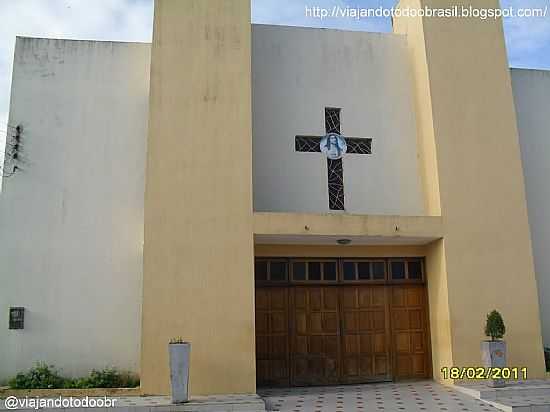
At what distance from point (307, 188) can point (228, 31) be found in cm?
290

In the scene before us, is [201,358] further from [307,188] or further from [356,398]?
[307,188]

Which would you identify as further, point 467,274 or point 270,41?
point 270,41

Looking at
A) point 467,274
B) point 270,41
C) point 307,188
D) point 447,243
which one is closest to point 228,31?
point 270,41

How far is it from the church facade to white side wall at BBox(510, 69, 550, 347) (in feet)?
0.21

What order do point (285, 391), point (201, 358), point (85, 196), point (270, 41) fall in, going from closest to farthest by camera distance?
point (201, 358) < point (285, 391) < point (85, 196) < point (270, 41)

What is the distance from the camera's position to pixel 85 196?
8836 millimetres

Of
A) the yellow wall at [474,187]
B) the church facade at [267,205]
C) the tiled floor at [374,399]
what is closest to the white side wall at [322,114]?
the church facade at [267,205]

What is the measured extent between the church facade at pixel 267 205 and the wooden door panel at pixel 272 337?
0.10 feet

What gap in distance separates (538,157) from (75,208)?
331 inches

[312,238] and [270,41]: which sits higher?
[270,41]

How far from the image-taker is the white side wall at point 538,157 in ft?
31.8

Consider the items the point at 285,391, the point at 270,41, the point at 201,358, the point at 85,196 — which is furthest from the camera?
the point at 270,41
